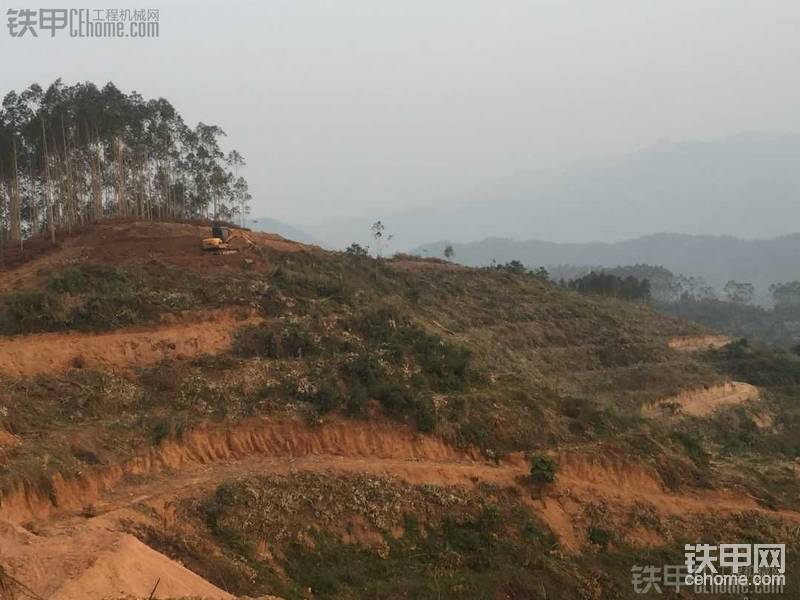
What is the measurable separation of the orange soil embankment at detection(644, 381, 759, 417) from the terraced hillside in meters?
3.96

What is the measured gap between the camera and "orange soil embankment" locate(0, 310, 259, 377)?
16.6 metres

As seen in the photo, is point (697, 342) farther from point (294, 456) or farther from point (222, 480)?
point (222, 480)

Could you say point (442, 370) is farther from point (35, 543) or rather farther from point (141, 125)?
point (141, 125)

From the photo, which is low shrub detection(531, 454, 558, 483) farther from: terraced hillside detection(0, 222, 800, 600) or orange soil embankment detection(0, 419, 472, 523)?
orange soil embankment detection(0, 419, 472, 523)

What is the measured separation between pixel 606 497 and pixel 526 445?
2.55 metres

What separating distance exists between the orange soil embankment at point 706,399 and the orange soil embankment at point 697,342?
809 centimetres

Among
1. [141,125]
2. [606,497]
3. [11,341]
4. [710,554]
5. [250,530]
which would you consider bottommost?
[710,554]

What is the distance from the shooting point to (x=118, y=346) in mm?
17953

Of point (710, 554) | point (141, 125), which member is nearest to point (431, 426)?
point (710, 554)

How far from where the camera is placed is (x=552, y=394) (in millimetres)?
20953

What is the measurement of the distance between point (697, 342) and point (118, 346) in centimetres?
4272

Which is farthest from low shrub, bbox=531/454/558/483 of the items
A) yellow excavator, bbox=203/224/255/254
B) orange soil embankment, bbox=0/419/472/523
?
yellow excavator, bbox=203/224/255/254

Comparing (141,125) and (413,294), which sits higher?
(141,125)

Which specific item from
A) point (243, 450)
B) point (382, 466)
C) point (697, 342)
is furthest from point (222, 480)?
point (697, 342)
